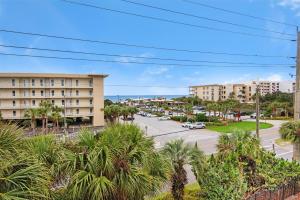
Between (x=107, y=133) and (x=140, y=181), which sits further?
(x=107, y=133)

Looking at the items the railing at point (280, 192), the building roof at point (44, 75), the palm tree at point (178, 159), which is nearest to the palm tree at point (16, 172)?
the palm tree at point (178, 159)

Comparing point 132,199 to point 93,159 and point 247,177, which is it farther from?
point 247,177

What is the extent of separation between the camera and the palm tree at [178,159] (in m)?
17.0

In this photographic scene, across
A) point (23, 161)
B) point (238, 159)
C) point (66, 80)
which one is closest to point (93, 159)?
point (23, 161)

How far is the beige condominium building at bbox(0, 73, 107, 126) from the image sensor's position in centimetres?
6775

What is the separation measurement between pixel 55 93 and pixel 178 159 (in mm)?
59452

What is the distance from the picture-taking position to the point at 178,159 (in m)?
17.1

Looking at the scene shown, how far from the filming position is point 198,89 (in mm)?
176000

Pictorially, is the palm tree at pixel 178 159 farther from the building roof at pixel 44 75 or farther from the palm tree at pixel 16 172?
the building roof at pixel 44 75

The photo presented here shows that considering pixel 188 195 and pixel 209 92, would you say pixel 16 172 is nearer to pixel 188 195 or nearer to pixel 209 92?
pixel 188 195

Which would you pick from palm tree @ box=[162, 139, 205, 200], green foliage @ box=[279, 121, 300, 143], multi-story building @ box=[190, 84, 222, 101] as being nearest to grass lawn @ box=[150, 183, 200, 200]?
palm tree @ box=[162, 139, 205, 200]

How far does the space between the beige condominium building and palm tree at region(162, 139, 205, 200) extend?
55.1m

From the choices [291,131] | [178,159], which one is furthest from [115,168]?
[291,131]

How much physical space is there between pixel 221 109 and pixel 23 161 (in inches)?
3158
